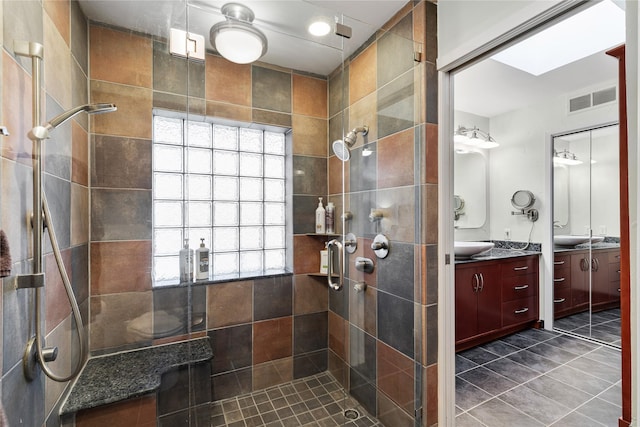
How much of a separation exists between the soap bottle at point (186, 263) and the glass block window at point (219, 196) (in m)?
0.03

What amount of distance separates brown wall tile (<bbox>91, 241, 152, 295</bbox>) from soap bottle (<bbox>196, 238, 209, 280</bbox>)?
0.80 ft

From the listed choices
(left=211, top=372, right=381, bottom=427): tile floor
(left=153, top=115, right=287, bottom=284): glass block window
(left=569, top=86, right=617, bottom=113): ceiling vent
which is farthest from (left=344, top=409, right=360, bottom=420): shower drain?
(left=569, top=86, right=617, bottom=113): ceiling vent

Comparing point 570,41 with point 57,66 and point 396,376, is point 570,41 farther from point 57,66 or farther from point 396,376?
point 57,66

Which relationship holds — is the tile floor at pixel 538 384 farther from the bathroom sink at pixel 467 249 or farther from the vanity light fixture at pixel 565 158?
the vanity light fixture at pixel 565 158

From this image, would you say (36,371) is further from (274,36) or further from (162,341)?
(274,36)

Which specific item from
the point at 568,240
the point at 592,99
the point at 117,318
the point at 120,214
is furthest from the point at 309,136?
the point at 568,240

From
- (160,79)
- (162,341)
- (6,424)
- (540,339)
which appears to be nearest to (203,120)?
(160,79)

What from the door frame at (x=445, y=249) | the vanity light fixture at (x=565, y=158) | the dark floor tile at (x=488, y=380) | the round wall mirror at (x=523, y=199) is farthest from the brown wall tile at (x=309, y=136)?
the vanity light fixture at (x=565, y=158)

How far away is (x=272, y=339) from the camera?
1981mm

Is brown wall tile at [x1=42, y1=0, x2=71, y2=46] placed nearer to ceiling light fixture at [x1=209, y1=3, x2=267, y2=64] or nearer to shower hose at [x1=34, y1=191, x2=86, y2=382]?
ceiling light fixture at [x1=209, y1=3, x2=267, y2=64]

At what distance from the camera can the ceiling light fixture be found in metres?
1.55

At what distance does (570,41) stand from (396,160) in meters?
1.98

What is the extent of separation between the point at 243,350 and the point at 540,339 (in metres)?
3.02

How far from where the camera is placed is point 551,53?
2.47 metres
